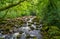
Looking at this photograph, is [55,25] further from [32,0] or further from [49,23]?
[32,0]

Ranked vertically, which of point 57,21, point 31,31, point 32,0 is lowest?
point 31,31

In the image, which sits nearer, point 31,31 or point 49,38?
point 49,38

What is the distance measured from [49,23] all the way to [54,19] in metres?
0.88

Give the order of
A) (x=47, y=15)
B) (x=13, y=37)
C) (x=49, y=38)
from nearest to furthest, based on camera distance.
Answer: (x=49, y=38), (x=13, y=37), (x=47, y=15)

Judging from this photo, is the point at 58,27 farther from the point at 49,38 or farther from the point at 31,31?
the point at 31,31

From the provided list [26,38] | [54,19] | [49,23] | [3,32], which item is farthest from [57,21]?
[3,32]

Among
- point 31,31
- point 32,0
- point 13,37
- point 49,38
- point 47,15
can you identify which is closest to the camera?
point 32,0

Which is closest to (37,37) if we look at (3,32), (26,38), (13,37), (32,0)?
(26,38)

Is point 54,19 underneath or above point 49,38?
above

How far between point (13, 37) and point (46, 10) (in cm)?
275

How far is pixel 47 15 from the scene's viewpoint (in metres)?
11.1

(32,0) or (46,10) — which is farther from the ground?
(32,0)

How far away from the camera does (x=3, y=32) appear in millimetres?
11531

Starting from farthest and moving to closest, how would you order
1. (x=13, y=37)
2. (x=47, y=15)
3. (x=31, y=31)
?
1. (x=31, y=31)
2. (x=47, y=15)
3. (x=13, y=37)
